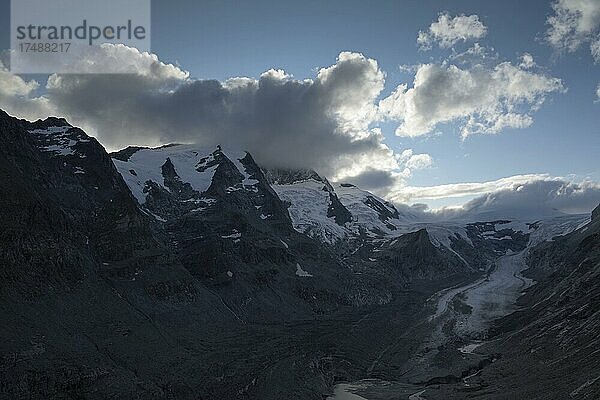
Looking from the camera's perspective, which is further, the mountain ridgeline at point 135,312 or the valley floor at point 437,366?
the valley floor at point 437,366

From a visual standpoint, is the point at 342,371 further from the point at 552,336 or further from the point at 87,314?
the point at 87,314

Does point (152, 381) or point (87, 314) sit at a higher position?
point (87, 314)

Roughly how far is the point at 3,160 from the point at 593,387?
396 feet

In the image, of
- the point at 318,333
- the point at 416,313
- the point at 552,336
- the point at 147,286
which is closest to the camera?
the point at 552,336

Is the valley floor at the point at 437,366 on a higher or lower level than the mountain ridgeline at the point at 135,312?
lower

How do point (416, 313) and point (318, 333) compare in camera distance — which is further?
point (416, 313)

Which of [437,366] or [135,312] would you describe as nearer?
[135,312]

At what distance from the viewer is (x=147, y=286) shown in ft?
435

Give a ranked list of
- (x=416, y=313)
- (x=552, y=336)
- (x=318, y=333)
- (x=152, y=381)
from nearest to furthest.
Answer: (x=152, y=381) < (x=552, y=336) < (x=318, y=333) < (x=416, y=313)

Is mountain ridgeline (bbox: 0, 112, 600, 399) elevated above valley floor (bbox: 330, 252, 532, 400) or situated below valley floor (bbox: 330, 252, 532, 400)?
above

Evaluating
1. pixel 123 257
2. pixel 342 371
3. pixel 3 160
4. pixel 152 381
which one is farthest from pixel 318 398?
pixel 3 160

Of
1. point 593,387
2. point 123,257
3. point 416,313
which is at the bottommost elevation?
point 416,313

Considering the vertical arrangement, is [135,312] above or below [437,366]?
above

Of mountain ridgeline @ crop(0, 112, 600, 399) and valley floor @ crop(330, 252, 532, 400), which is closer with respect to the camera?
mountain ridgeline @ crop(0, 112, 600, 399)
